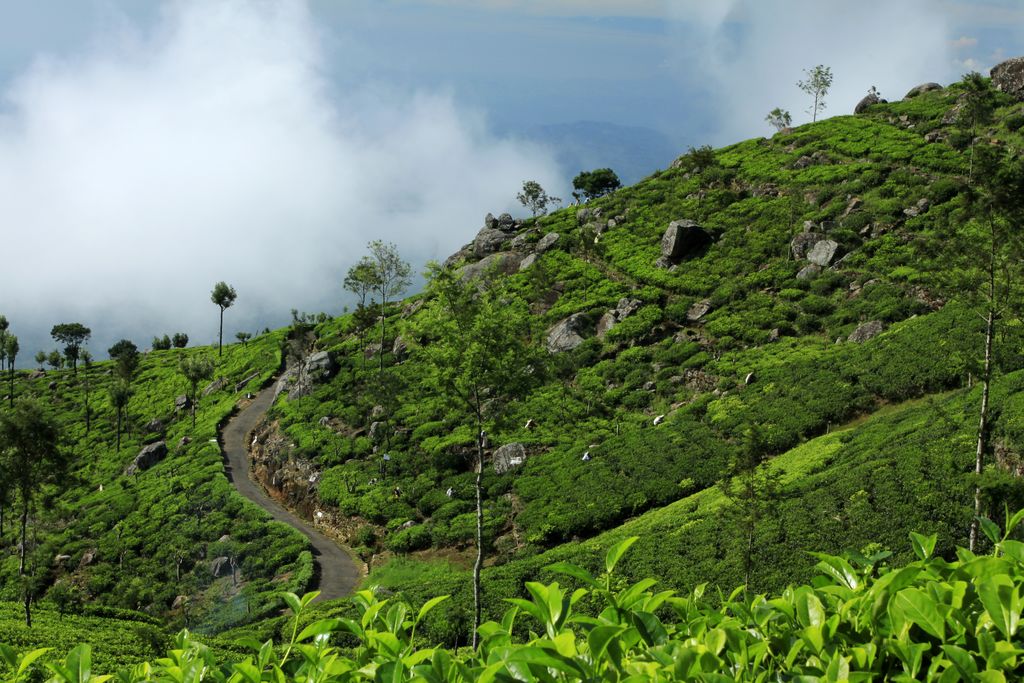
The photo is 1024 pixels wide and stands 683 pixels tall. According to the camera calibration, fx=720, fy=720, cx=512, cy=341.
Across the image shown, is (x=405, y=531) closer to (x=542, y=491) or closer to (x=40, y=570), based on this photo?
(x=542, y=491)

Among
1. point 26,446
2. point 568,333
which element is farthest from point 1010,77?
point 26,446

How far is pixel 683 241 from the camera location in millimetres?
60406

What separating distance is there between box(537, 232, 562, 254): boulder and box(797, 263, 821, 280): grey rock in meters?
26.0

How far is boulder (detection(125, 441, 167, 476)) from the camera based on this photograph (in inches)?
2322

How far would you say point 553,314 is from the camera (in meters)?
56.9

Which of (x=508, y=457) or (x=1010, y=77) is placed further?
(x=1010, y=77)

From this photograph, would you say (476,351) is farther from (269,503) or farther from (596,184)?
(596,184)

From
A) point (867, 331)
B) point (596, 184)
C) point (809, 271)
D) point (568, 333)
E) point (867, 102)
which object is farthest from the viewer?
point (596, 184)

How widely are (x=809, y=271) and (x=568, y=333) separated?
57.8ft

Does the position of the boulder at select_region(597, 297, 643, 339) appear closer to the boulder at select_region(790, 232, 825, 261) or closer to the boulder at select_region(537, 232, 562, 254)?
the boulder at select_region(790, 232, 825, 261)

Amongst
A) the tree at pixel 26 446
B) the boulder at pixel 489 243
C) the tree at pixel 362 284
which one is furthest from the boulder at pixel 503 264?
the tree at pixel 26 446

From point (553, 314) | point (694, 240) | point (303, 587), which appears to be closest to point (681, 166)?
point (694, 240)

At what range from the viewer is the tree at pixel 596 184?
95812mm

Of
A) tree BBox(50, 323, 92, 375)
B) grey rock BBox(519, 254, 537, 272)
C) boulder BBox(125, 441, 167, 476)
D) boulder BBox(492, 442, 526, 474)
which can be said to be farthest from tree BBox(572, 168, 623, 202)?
tree BBox(50, 323, 92, 375)
